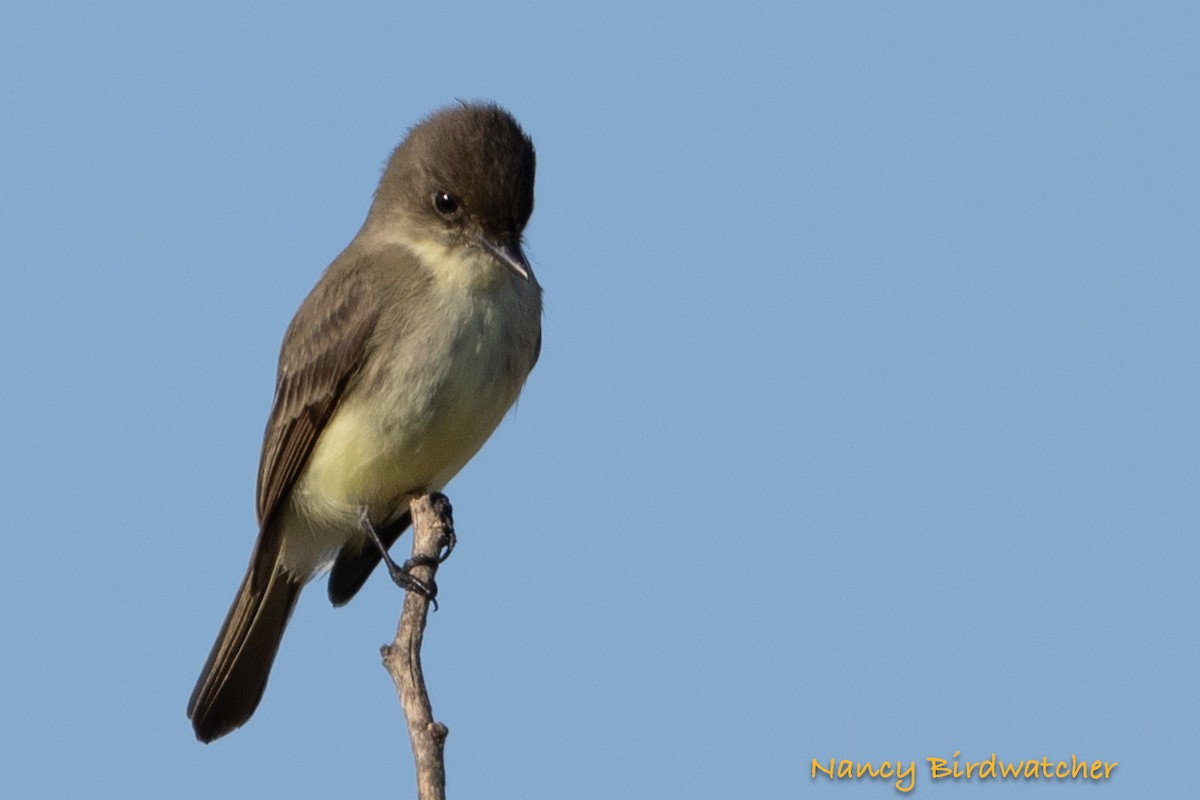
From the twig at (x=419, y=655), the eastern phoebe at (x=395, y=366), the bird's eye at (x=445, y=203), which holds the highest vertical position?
the bird's eye at (x=445, y=203)

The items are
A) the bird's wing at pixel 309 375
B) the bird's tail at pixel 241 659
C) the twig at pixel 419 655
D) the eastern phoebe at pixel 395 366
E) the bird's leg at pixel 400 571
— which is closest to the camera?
the twig at pixel 419 655

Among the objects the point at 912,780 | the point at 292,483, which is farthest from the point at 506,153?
the point at 912,780

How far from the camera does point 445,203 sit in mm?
6836

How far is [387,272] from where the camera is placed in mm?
6789

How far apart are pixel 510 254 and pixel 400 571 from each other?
1164mm

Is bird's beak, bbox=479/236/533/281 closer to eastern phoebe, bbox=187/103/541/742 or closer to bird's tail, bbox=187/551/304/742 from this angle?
eastern phoebe, bbox=187/103/541/742

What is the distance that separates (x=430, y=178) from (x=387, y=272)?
39 centimetres

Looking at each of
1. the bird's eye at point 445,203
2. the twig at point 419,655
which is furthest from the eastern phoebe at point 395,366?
the twig at point 419,655

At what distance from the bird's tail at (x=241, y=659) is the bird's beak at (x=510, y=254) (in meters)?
1.58

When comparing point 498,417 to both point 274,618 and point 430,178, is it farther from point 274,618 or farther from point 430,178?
point 274,618

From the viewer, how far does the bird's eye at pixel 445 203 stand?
269 inches

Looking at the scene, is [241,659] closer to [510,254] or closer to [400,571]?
[400,571]

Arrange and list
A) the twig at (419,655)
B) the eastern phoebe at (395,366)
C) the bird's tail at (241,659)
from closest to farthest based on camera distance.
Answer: the twig at (419,655)
the eastern phoebe at (395,366)
the bird's tail at (241,659)

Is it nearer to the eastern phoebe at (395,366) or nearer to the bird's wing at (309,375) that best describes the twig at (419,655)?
the eastern phoebe at (395,366)
